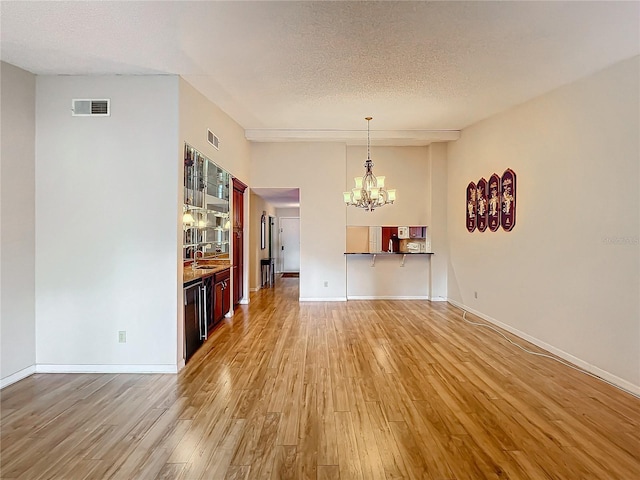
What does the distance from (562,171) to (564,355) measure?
6.61 ft

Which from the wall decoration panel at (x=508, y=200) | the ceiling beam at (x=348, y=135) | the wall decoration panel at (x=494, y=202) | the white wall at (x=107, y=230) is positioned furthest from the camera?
the ceiling beam at (x=348, y=135)

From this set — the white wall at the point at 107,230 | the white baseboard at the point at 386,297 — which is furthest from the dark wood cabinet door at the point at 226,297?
the white baseboard at the point at 386,297

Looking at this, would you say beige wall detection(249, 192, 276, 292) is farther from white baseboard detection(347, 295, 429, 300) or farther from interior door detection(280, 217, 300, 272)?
interior door detection(280, 217, 300, 272)

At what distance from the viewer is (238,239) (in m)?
6.49

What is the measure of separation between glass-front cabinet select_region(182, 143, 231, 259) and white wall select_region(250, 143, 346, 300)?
5.40 feet

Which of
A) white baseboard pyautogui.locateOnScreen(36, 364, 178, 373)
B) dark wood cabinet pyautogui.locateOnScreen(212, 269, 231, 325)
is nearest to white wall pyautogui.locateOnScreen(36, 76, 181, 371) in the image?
white baseboard pyautogui.locateOnScreen(36, 364, 178, 373)

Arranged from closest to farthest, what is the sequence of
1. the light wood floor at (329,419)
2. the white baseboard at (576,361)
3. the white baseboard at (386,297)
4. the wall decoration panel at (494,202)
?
the light wood floor at (329,419) < the white baseboard at (576,361) < the wall decoration panel at (494,202) < the white baseboard at (386,297)

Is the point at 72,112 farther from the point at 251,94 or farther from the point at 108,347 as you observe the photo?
the point at 108,347

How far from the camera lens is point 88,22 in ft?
8.62

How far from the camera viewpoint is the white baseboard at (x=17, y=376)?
3158mm

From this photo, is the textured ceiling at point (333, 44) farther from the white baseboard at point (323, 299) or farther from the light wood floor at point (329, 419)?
the white baseboard at point (323, 299)

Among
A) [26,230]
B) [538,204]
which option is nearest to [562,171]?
[538,204]

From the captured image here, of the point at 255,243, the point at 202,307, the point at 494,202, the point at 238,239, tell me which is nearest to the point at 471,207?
the point at 494,202

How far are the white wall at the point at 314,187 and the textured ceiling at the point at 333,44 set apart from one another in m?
2.64
